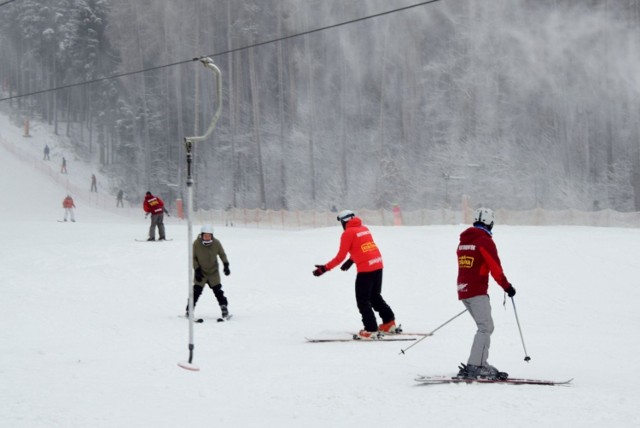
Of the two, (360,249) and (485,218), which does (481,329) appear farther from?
(360,249)

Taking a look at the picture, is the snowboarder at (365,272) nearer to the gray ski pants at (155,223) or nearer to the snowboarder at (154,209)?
the snowboarder at (154,209)

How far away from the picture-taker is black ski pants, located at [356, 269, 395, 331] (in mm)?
10250

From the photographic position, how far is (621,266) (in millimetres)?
17109

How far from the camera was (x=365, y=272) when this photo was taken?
1034cm

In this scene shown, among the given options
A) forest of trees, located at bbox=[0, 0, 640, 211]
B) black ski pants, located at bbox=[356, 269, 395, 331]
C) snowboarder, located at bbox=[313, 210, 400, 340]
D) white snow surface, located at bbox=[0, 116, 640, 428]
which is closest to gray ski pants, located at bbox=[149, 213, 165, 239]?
white snow surface, located at bbox=[0, 116, 640, 428]

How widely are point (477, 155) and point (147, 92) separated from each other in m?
27.4

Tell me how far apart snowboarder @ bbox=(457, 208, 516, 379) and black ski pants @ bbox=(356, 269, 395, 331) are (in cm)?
282

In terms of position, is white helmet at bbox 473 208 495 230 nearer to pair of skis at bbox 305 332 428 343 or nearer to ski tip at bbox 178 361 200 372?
pair of skis at bbox 305 332 428 343

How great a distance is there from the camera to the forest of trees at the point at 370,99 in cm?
4806

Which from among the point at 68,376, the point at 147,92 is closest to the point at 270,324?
the point at 68,376

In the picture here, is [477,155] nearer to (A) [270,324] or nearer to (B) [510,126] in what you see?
(B) [510,126]

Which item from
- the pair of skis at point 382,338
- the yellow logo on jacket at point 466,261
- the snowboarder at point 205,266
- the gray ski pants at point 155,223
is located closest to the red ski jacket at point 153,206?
the gray ski pants at point 155,223

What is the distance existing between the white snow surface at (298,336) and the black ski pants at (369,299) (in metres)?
0.47

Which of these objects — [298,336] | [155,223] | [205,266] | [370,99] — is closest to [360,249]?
[298,336]
